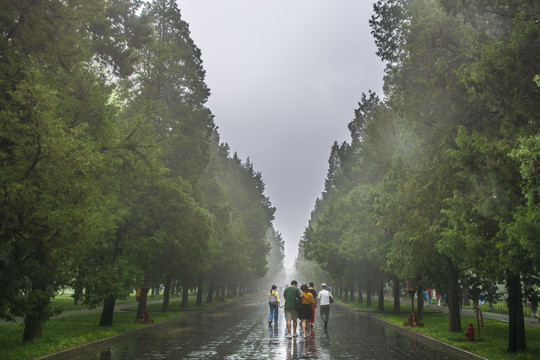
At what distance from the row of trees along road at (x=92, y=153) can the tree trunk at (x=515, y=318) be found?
10867 millimetres

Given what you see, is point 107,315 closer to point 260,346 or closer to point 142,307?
point 142,307

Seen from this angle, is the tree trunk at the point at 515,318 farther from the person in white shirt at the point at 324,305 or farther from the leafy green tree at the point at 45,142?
the leafy green tree at the point at 45,142

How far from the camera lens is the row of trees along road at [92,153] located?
8195 millimetres

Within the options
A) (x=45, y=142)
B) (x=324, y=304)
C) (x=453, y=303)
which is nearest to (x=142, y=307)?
(x=324, y=304)

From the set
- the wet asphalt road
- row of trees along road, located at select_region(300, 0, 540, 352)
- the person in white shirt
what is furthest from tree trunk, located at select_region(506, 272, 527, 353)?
the person in white shirt

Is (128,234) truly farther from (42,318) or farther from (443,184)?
(443,184)

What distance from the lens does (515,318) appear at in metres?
10.9

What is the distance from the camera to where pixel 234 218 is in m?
48.8

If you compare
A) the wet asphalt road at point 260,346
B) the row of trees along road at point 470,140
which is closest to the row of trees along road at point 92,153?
the wet asphalt road at point 260,346

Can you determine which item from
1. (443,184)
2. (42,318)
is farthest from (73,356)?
(443,184)

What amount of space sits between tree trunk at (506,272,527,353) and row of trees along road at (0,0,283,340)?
1087 cm

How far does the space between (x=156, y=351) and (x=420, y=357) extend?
6.92 m

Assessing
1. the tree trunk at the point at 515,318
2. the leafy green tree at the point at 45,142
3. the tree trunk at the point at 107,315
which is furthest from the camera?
the tree trunk at the point at 107,315

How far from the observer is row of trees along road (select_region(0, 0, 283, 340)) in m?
8.20
